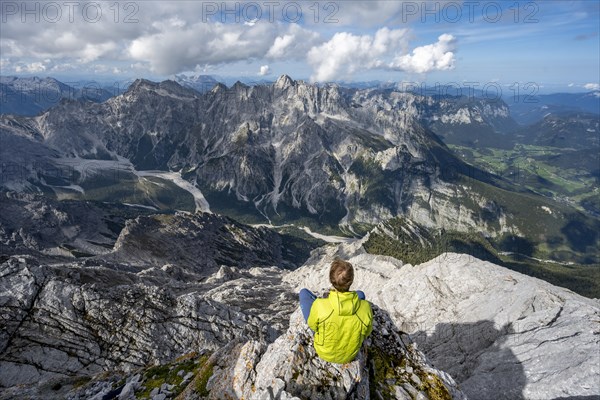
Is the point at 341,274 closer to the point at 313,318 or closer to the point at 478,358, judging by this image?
the point at 313,318

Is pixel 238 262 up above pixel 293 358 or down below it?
below

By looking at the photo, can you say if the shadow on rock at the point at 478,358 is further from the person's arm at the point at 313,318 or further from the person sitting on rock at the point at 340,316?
the person's arm at the point at 313,318

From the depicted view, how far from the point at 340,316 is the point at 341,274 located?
5.38 ft

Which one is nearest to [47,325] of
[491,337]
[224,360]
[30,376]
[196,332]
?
[30,376]

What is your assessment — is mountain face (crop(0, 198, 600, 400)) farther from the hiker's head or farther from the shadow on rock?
the hiker's head

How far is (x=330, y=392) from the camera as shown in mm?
13180

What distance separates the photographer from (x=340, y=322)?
12023 millimetres

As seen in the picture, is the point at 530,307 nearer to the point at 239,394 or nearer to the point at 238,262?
the point at 239,394

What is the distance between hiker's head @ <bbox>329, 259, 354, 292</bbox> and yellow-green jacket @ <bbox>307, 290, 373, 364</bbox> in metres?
0.47

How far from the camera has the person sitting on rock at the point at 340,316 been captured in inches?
458

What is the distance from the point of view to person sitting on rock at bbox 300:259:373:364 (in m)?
11.6

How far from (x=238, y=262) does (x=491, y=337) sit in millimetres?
159681

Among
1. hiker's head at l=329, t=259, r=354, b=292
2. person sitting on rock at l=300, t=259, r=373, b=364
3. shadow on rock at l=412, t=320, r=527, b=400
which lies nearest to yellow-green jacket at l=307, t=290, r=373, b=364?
person sitting on rock at l=300, t=259, r=373, b=364

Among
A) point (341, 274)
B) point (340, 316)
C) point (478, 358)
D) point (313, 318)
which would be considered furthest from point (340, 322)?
point (478, 358)
